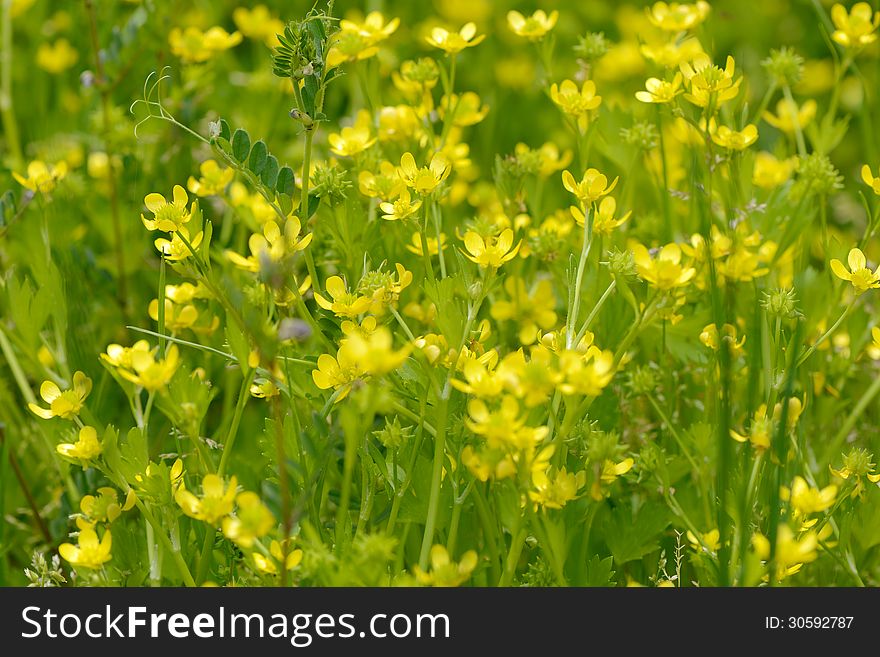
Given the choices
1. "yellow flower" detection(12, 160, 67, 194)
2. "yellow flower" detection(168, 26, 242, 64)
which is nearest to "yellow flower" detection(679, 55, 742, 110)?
"yellow flower" detection(168, 26, 242, 64)

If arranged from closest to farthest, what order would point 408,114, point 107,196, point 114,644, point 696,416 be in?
point 114,644
point 696,416
point 408,114
point 107,196

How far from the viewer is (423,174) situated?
1420 millimetres

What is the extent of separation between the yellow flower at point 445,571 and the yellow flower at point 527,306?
520 millimetres

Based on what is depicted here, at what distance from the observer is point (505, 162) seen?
1758 mm

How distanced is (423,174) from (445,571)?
1.78ft

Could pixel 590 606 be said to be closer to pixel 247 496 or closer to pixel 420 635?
pixel 420 635

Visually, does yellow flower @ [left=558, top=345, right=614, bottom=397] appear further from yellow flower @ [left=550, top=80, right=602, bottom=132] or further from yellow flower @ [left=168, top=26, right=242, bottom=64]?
yellow flower @ [left=168, top=26, right=242, bottom=64]

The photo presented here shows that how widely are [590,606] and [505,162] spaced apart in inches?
32.4

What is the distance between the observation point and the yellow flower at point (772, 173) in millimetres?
1905

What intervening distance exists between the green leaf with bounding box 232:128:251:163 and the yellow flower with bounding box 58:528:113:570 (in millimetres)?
512

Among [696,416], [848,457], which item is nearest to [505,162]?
[696,416]

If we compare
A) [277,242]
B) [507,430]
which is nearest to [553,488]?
[507,430]

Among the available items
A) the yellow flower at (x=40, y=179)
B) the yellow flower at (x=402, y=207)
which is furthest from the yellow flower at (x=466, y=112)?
the yellow flower at (x=40, y=179)

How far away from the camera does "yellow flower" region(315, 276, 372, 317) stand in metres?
1.34
